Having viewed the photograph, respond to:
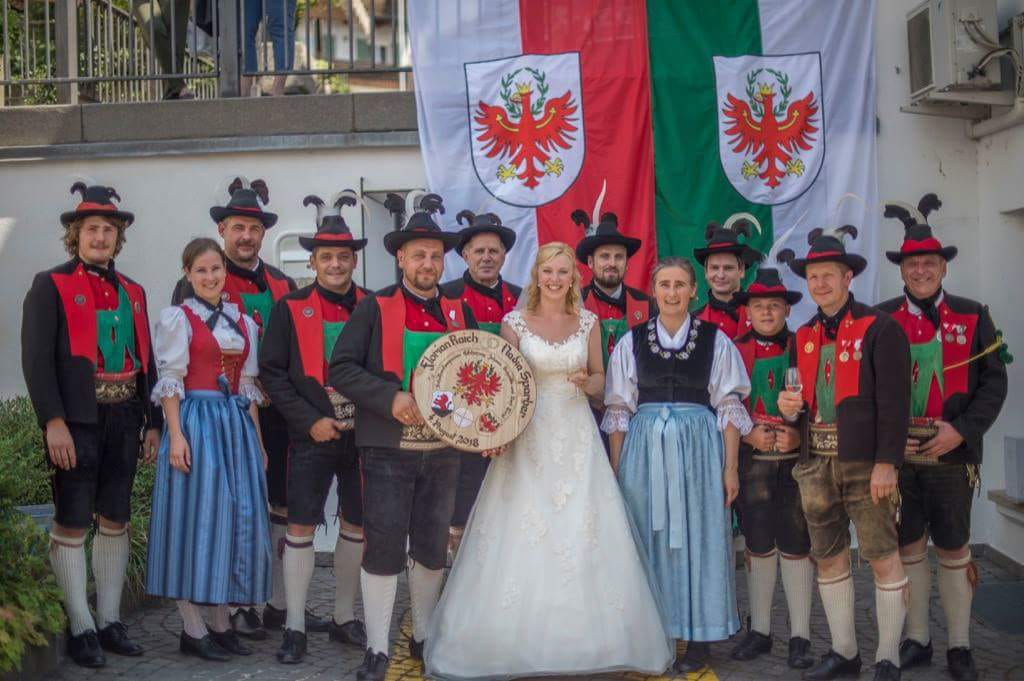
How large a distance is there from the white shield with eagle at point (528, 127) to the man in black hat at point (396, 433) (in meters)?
2.04

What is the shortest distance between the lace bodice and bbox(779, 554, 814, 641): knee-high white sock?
1301 mm

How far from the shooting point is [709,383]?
548 centimetres

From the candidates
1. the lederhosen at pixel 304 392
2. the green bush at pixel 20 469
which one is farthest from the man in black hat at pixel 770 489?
the green bush at pixel 20 469

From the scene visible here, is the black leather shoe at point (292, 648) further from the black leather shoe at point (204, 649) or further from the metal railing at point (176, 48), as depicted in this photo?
the metal railing at point (176, 48)

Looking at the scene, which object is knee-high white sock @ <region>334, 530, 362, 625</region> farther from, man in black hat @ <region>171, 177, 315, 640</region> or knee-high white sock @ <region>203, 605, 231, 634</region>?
knee-high white sock @ <region>203, 605, 231, 634</region>

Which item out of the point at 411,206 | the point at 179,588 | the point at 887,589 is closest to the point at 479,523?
the point at 179,588

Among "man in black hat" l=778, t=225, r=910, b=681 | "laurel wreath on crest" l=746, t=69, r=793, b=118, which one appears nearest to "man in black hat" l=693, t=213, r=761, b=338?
"man in black hat" l=778, t=225, r=910, b=681

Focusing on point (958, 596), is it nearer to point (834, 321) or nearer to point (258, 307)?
point (834, 321)

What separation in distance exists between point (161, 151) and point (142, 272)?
795 millimetres

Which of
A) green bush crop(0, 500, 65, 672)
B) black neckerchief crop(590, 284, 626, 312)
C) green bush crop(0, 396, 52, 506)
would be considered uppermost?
black neckerchief crop(590, 284, 626, 312)

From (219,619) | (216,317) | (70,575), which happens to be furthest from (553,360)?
(70,575)

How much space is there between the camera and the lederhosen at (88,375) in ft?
17.7

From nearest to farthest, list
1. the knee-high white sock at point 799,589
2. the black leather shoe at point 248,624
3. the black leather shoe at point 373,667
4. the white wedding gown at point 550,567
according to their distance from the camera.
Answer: the white wedding gown at point 550,567
the black leather shoe at point 373,667
the knee-high white sock at point 799,589
the black leather shoe at point 248,624

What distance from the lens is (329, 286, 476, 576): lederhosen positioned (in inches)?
208
